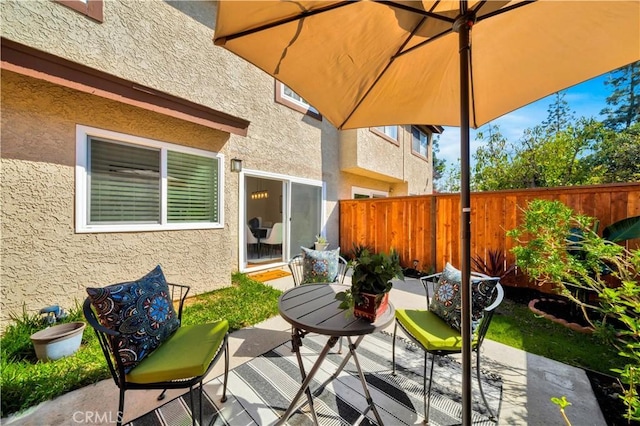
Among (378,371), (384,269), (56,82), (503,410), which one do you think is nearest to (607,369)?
(503,410)

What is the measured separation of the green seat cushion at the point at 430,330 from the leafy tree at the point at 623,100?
19.1 meters

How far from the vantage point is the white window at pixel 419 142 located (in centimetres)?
1189

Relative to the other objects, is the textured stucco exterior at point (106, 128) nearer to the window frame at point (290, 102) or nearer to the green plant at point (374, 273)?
the window frame at point (290, 102)

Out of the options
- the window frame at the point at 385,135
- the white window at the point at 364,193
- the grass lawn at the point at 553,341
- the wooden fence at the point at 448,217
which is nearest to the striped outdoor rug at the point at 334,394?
the grass lawn at the point at 553,341

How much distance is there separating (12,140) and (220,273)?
3395 mm

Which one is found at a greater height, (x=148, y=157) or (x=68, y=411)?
(x=148, y=157)

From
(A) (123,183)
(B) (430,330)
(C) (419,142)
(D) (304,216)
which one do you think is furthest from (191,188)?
(C) (419,142)

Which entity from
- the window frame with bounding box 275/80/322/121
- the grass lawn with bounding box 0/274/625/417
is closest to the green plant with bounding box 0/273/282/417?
the grass lawn with bounding box 0/274/625/417

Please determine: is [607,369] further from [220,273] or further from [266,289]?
[220,273]

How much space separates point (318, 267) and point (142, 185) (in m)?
3.22

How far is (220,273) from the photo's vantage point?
16.5ft

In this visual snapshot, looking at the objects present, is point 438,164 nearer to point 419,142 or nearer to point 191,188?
point 419,142

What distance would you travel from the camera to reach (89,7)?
144 inches

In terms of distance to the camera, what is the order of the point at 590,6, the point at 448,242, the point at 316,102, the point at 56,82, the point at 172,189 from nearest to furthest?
1. the point at 590,6
2. the point at 316,102
3. the point at 56,82
4. the point at 172,189
5. the point at 448,242
